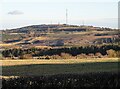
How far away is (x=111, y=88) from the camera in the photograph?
22.6 meters

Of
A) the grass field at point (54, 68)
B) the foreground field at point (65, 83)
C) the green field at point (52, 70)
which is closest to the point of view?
the foreground field at point (65, 83)

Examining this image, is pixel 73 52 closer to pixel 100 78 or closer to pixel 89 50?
pixel 89 50

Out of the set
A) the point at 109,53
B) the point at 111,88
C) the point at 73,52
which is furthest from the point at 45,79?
the point at 73,52

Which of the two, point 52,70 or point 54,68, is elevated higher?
point 52,70

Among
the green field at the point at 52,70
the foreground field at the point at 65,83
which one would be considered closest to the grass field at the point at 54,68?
the green field at the point at 52,70

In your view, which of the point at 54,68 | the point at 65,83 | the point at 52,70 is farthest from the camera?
the point at 54,68

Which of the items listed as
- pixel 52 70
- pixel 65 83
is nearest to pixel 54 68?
pixel 52 70

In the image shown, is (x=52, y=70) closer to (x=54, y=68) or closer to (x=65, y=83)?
(x=54, y=68)

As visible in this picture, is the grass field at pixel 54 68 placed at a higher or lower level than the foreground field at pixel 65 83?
lower

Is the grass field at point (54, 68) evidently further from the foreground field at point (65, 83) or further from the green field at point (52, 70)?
the foreground field at point (65, 83)

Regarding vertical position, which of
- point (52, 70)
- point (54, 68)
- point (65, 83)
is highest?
point (65, 83)

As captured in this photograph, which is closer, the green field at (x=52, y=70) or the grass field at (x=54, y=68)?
the green field at (x=52, y=70)

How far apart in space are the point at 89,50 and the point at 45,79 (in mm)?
84444

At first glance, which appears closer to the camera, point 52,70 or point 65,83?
point 65,83
